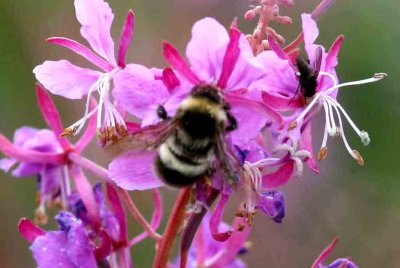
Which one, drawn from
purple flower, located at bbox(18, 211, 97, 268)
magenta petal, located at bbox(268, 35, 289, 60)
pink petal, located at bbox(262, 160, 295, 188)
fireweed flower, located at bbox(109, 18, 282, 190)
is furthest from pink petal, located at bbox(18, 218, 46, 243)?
magenta petal, located at bbox(268, 35, 289, 60)

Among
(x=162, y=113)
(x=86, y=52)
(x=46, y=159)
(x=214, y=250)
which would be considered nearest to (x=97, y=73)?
(x=86, y=52)

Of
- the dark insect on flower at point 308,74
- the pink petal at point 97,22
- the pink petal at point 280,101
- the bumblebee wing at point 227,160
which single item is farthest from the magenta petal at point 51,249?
the dark insect on flower at point 308,74

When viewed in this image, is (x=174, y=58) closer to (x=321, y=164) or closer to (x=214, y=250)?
(x=214, y=250)

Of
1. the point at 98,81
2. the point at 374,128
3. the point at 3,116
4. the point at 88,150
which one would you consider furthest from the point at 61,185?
the point at 374,128

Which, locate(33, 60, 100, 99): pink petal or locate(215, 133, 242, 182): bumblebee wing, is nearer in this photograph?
locate(215, 133, 242, 182): bumblebee wing

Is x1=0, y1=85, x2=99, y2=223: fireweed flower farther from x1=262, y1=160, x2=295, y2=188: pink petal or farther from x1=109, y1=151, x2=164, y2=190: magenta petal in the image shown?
x1=262, y1=160, x2=295, y2=188: pink petal
